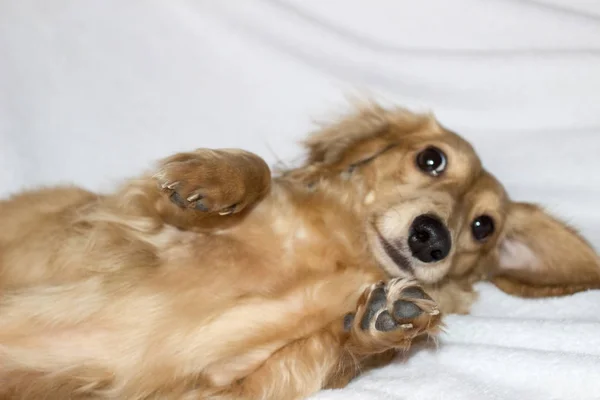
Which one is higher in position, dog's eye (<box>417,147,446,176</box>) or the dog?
dog's eye (<box>417,147,446,176</box>)

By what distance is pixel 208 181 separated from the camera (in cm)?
170

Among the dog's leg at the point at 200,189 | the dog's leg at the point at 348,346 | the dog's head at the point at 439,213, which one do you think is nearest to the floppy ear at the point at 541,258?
the dog's head at the point at 439,213

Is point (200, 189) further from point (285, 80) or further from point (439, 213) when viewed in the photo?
point (285, 80)

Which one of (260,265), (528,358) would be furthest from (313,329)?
(528,358)

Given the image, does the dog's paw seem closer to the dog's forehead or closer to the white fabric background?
the dog's forehead

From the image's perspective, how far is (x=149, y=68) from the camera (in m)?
2.49

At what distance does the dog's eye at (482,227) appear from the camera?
89.0 inches

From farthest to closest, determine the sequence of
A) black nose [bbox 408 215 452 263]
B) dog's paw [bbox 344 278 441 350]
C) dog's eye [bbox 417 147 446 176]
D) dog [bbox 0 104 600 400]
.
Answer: dog's eye [bbox 417 147 446 176], black nose [bbox 408 215 452 263], dog [bbox 0 104 600 400], dog's paw [bbox 344 278 441 350]

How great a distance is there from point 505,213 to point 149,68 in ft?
4.46


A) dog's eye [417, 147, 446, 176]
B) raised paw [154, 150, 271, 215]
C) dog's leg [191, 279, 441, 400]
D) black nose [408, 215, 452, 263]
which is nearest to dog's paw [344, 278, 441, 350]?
dog's leg [191, 279, 441, 400]

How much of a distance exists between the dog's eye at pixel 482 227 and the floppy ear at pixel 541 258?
124 mm

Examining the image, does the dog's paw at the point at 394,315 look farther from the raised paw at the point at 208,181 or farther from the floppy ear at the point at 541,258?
the floppy ear at the point at 541,258

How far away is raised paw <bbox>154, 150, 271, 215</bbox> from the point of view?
1689 millimetres

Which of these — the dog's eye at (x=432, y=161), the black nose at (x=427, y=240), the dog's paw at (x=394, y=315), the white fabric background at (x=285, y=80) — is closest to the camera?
the dog's paw at (x=394, y=315)
